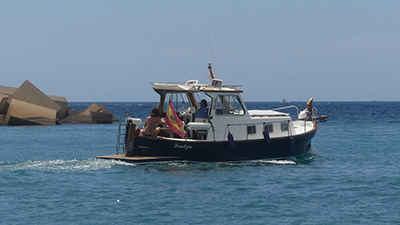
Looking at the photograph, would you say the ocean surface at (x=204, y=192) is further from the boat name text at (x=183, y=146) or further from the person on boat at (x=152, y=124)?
the person on boat at (x=152, y=124)

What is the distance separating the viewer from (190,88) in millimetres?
18266

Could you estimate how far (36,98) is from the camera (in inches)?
1778

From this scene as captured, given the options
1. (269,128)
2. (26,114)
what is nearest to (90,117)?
(26,114)

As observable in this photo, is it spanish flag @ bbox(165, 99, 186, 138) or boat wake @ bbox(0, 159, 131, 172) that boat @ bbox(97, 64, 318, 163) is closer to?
spanish flag @ bbox(165, 99, 186, 138)

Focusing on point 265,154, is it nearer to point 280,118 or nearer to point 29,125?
point 280,118

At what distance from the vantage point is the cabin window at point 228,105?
1839 cm

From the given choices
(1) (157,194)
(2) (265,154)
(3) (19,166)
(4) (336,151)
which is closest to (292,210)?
(1) (157,194)

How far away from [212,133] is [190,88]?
6.05 ft

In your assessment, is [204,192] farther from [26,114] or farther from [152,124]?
[26,114]

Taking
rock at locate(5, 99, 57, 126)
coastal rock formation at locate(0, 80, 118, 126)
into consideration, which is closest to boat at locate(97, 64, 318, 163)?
rock at locate(5, 99, 57, 126)

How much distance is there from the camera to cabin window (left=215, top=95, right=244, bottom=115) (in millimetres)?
18391

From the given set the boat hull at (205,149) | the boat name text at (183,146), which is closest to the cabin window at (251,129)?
the boat hull at (205,149)

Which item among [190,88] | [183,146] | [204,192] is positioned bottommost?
[204,192]

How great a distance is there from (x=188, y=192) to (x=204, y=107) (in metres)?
5.12
